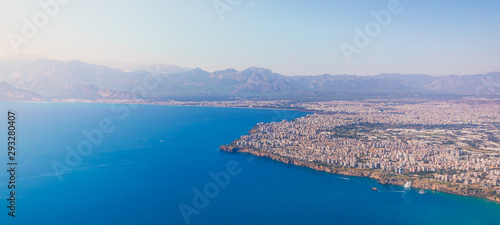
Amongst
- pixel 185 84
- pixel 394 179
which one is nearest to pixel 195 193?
pixel 394 179

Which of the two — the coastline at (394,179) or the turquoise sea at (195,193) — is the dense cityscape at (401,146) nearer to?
the coastline at (394,179)

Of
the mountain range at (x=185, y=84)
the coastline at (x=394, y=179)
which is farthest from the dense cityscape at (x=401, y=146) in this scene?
the mountain range at (x=185, y=84)

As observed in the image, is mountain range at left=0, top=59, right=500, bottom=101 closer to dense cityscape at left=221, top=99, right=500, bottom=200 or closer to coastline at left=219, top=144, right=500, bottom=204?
dense cityscape at left=221, top=99, right=500, bottom=200

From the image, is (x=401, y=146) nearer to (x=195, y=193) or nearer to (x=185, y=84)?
(x=195, y=193)

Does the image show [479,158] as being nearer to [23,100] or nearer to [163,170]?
[163,170]

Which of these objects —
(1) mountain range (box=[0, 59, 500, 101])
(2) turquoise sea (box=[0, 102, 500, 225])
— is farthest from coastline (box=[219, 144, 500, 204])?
(1) mountain range (box=[0, 59, 500, 101])

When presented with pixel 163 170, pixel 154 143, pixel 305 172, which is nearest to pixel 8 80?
pixel 154 143
